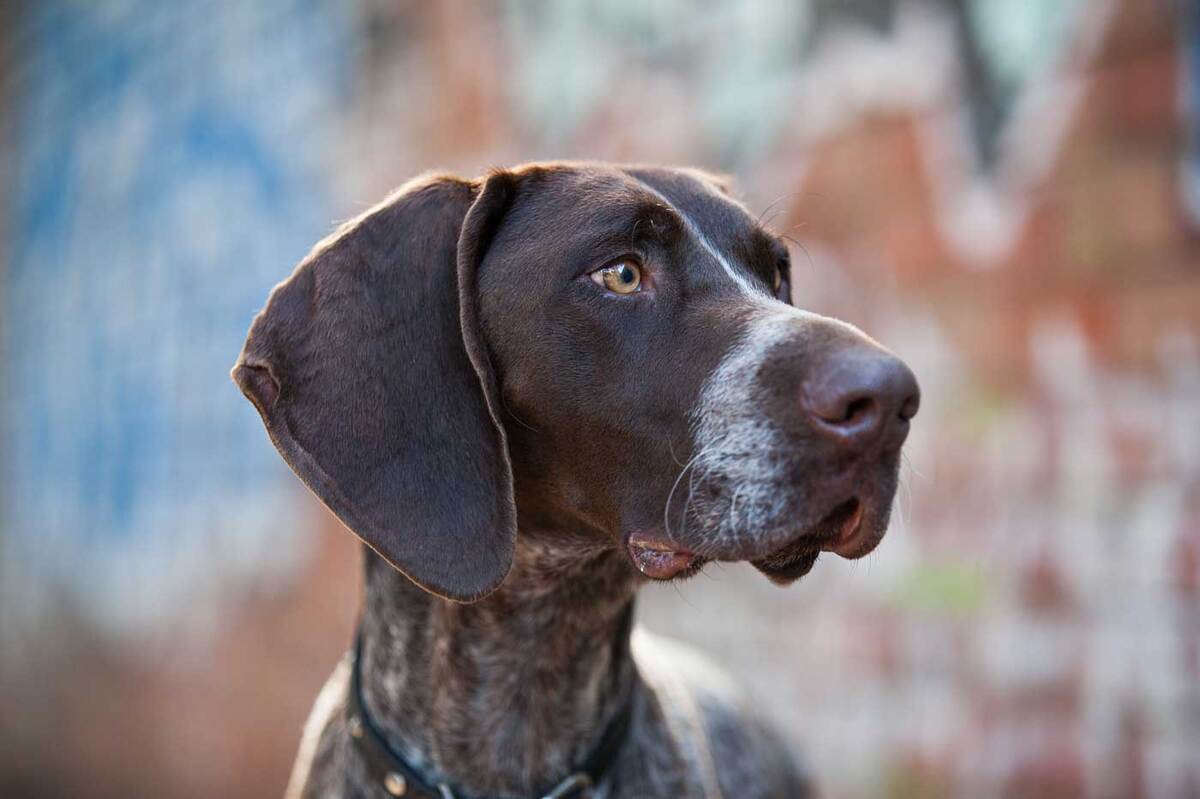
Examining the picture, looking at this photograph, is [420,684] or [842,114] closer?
[420,684]

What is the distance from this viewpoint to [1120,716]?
3576 mm

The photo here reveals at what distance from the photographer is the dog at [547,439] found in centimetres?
183

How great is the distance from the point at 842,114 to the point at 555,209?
2721 mm

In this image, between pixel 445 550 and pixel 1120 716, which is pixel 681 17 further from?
→ pixel 445 550

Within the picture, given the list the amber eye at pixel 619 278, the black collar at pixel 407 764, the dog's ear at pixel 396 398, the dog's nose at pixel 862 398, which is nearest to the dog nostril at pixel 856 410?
the dog's nose at pixel 862 398

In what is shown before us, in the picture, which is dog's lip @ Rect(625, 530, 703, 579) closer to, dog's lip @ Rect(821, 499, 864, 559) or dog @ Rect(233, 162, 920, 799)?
dog @ Rect(233, 162, 920, 799)

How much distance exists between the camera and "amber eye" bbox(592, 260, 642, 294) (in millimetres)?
2055

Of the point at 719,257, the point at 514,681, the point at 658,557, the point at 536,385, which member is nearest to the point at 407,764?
the point at 514,681

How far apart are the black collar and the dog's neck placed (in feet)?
0.08

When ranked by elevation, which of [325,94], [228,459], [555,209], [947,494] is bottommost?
[228,459]

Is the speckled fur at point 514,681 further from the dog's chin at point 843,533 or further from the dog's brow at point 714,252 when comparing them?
the dog's brow at point 714,252

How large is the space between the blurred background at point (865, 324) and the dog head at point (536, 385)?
49 centimetres

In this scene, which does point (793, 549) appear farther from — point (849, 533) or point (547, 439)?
point (547, 439)

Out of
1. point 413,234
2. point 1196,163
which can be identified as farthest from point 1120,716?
point 413,234
